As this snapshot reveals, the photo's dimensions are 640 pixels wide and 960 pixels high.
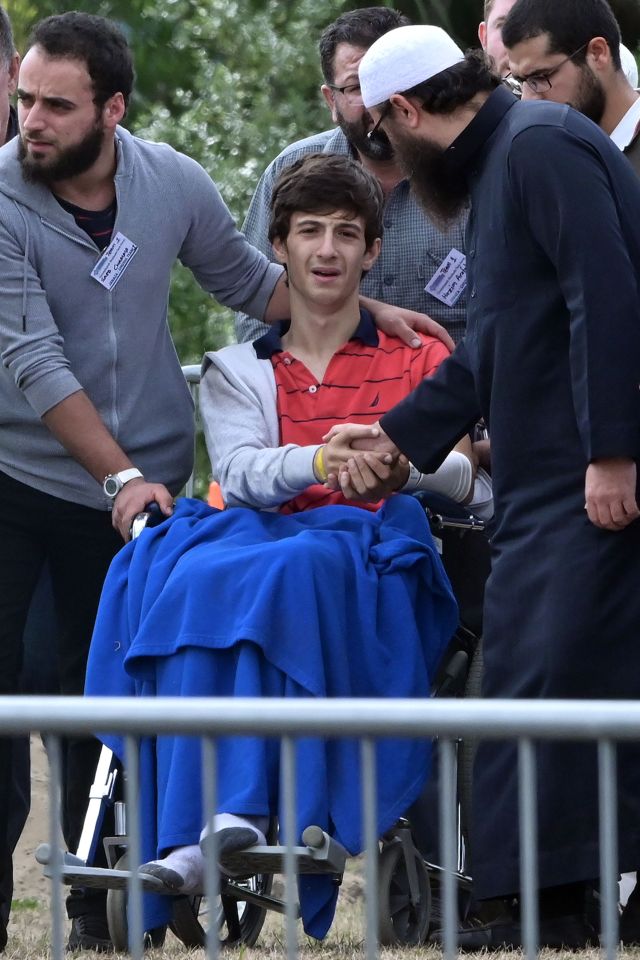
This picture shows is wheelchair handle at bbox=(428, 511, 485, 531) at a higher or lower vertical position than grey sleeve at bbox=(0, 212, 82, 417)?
lower

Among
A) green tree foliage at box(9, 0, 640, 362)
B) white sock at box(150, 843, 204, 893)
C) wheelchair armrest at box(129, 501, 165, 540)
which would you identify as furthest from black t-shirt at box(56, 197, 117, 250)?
green tree foliage at box(9, 0, 640, 362)

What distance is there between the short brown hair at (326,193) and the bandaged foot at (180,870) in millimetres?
1636

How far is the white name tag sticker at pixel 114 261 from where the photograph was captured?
4.53 metres

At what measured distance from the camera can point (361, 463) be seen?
397cm

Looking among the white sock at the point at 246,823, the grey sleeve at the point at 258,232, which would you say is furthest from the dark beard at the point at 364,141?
the white sock at the point at 246,823

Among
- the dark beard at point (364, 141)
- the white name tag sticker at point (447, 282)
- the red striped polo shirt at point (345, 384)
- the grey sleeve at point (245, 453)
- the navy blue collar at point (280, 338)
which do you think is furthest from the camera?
the dark beard at point (364, 141)

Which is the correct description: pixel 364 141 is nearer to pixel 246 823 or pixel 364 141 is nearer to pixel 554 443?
pixel 554 443

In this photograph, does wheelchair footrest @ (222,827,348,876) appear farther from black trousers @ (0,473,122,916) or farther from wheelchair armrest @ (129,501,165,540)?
black trousers @ (0,473,122,916)

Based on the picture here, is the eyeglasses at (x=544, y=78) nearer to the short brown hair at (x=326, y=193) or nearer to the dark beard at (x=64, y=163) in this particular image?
the short brown hair at (x=326, y=193)

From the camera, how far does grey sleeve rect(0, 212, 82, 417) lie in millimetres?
4367

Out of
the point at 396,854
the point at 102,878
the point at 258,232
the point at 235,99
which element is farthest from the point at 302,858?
the point at 235,99

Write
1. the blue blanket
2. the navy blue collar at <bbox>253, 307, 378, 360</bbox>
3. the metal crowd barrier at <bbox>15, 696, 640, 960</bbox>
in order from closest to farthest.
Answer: the metal crowd barrier at <bbox>15, 696, 640, 960</bbox> → the blue blanket → the navy blue collar at <bbox>253, 307, 378, 360</bbox>

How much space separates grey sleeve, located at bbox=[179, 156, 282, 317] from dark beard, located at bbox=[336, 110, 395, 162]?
0.43 m

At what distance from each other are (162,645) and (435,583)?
62 cm
